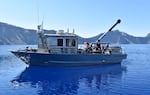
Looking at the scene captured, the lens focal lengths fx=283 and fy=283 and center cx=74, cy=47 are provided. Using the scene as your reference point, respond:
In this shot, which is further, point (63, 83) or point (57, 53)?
point (57, 53)

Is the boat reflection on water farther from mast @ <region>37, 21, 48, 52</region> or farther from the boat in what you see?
mast @ <region>37, 21, 48, 52</region>

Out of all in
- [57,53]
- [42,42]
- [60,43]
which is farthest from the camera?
[42,42]

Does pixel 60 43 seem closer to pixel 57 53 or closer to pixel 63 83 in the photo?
pixel 57 53

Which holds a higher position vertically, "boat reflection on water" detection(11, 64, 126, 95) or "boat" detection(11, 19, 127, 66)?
"boat" detection(11, 19, 127, 66)

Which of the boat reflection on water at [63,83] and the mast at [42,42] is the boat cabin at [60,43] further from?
the boat reflection on water at [63,83]

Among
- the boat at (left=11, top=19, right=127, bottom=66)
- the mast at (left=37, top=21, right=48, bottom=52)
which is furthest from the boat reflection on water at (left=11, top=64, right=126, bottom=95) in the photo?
the mast at (left=37, top=21, right=48, bottom=52)

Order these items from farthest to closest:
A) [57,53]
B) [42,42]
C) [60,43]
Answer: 1. [42,42]
2. [60,43]
3. [57,53]

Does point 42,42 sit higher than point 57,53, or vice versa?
point 42,42

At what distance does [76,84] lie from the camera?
24.6 m

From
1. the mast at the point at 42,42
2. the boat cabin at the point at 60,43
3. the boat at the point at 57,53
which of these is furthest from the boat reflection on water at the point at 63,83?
the mast at the point at 42,42

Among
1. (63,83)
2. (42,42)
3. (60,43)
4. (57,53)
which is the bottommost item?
(63,83)

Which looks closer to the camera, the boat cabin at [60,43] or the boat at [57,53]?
the boat at [57,53]

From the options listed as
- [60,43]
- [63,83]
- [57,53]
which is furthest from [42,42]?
[63,83]

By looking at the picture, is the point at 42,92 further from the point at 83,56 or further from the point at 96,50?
the point at 96,50
